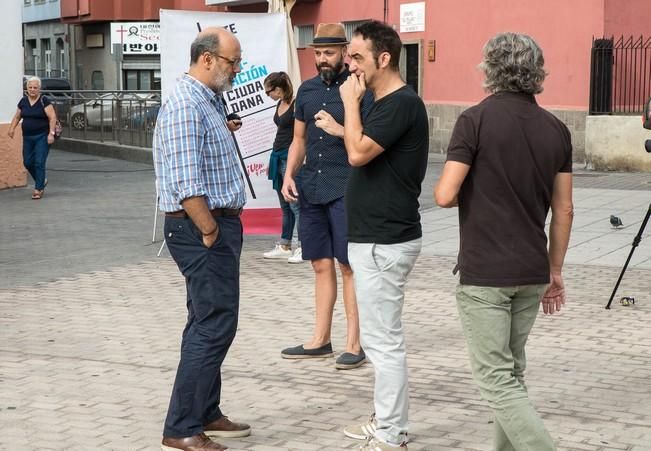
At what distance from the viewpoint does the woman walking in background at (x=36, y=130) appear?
1708 centimetres

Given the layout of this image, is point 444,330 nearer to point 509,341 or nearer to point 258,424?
point 258,424

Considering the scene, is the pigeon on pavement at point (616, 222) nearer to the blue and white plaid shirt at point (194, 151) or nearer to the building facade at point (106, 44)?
the blue and white plaid shirt at point (194, 151)

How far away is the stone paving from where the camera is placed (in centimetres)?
574

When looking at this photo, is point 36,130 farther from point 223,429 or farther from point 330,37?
point 223,429

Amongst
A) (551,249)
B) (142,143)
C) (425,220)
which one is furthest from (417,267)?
(142,143)

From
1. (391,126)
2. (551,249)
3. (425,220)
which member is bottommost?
(425,220)

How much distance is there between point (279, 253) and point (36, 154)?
6.95 m

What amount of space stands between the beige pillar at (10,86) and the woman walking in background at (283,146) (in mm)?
8118

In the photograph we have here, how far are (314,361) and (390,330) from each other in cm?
199

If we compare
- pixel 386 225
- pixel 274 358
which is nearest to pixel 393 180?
pixel 386 225

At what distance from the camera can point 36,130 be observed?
679 inches

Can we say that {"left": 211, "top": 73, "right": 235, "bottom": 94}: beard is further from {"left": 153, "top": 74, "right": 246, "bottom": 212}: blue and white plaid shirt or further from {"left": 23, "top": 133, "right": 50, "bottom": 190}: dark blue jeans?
{"left": 23, "top": 133, "right": 50, "bottom": 190}: dark blue jeans

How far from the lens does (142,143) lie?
2500 cm

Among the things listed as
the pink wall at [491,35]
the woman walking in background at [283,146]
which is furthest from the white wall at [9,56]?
the pink wall at [491,35]
